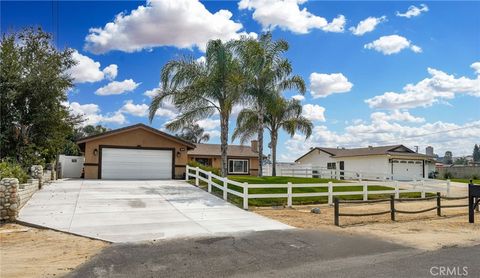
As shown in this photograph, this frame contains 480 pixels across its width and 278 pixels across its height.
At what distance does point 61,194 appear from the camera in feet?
55.2

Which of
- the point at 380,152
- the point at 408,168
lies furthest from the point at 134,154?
the point at 408,168

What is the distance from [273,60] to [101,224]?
54.4ft

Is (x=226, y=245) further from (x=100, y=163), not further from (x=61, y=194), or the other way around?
(x=100, y=163)

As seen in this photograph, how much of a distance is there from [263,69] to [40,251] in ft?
56.8

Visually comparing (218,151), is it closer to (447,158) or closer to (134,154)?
(134,154)

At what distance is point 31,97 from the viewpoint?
20.6 meters

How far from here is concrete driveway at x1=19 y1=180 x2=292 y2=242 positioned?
34.8ft

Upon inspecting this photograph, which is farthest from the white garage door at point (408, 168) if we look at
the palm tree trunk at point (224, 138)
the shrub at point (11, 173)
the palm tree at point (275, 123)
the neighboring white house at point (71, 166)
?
the shrub at point (11, 173)

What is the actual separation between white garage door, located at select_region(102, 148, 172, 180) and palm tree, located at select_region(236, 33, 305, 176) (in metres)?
6.76

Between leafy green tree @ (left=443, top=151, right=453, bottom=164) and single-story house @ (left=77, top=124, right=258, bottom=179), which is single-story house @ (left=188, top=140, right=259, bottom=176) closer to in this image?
single-story house @ (left=77, top=124, right=258, bottom=179)

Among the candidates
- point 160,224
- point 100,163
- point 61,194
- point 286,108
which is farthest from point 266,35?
point 160,224

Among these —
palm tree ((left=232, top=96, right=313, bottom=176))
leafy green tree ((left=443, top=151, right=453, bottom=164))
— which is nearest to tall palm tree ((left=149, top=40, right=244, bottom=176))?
palm tree ((left=232, top=96, right=313, bottom=176))

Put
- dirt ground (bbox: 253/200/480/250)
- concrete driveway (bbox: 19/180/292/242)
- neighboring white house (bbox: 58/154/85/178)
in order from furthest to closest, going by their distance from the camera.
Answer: neighboring white house (bbox: 58/154/85/178), concrete driveway (bbox: 19/180/292/242), dirt ground (bbox: 253/200/480/250)

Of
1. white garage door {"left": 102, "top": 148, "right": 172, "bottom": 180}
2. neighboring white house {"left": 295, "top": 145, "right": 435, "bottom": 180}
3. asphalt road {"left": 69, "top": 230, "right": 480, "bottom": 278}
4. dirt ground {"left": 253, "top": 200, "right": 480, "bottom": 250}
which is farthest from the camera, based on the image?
neighboring white house {"left": 295, "top": 145, "right": 435, "bottom": 180}
